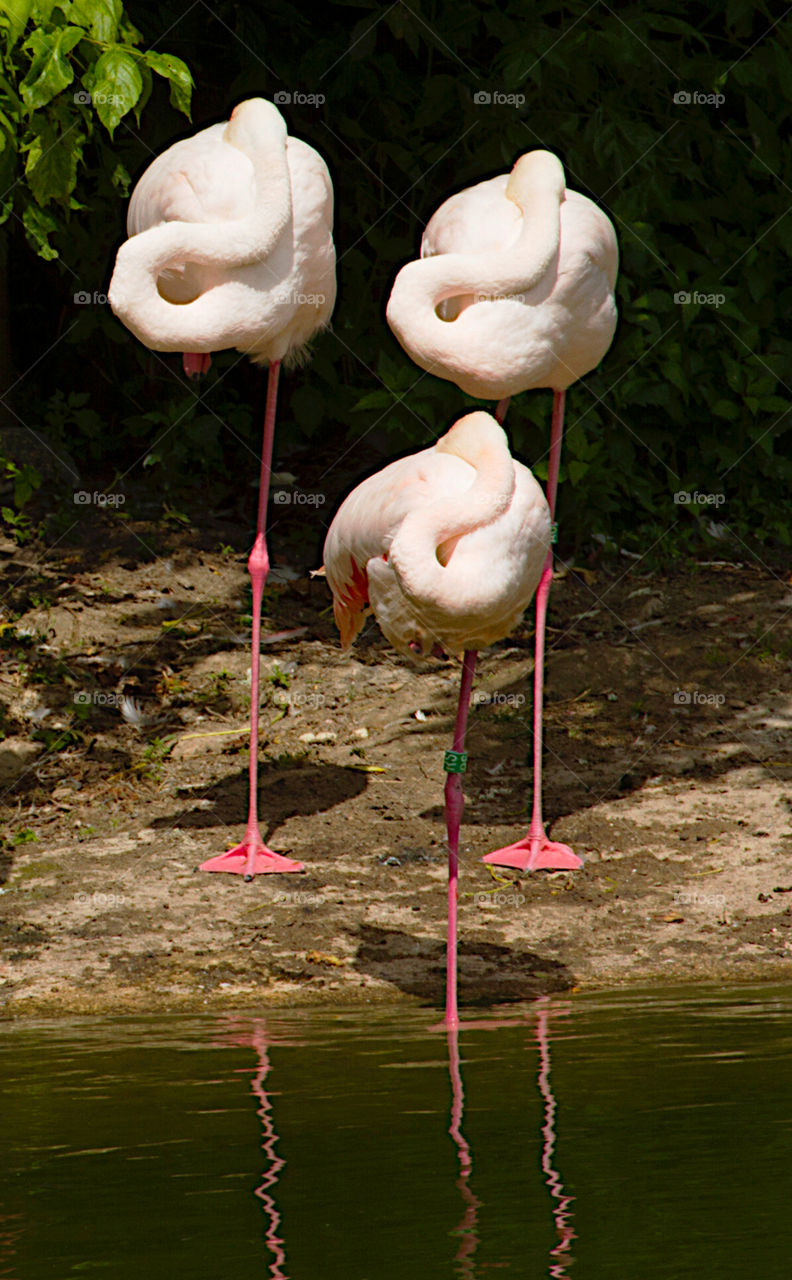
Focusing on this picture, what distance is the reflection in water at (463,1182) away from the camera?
2754 millimetres

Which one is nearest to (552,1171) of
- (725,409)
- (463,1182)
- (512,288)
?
(463,1182)

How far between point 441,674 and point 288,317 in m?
2.09

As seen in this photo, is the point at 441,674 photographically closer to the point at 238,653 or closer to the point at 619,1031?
the point at 238,653

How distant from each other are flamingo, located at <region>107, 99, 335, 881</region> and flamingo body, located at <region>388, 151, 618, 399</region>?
0.49m

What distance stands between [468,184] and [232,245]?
340 centimetres

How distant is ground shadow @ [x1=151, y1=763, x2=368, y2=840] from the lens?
641 cm

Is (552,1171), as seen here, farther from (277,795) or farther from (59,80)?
(59,80)

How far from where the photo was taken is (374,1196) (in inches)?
120

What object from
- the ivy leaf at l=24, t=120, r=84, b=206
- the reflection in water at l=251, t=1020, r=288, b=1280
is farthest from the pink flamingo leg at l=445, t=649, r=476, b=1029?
the ivy leaf at l=24, t=120, r=84, b=206

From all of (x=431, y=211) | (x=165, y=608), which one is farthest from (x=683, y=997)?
(x=431, y=211)

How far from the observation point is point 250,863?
19.2ft

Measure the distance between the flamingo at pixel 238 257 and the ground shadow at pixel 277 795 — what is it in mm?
333

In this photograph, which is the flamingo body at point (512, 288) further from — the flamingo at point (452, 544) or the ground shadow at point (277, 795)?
the ground shadow at point (277, 795)

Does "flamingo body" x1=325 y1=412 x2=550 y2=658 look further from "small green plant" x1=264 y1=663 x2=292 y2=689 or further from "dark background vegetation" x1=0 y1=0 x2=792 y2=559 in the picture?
"dark background vegetation" x1=0 y1=0 x2=792 y2=559
